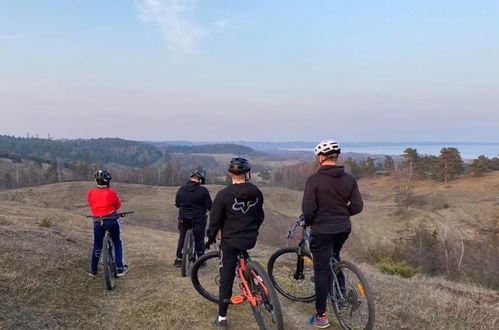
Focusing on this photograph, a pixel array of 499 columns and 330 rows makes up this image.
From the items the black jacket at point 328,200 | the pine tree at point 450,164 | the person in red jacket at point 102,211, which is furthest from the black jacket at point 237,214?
Answer: the pine tree at point 450,164

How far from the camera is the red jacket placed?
27.0 ft

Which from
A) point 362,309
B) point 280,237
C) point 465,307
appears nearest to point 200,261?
point 362,309

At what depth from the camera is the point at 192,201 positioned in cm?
921

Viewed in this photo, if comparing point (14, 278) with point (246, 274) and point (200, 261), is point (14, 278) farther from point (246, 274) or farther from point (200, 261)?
point (246, 274)

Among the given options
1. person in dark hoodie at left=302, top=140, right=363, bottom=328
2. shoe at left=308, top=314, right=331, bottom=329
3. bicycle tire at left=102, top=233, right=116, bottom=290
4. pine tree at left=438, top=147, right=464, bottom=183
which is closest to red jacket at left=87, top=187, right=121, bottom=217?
bicycle tire at left=102, top=233, right=116, bottom=290

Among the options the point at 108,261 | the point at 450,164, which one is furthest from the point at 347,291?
the point at 450,164

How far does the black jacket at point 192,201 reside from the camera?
30.2 ft

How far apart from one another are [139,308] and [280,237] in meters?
39.5

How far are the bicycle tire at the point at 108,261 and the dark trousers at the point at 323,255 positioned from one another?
162 inches

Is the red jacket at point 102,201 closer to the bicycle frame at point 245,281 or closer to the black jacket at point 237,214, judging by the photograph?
the black jacket at point 237,214

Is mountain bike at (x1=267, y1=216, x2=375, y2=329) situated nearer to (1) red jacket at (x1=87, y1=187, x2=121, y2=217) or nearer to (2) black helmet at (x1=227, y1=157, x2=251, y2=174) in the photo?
(2) black helmet at (x1=227, y1=157, x2=251, y2=174)

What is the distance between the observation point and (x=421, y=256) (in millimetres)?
30656

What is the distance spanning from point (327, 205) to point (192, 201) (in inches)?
169

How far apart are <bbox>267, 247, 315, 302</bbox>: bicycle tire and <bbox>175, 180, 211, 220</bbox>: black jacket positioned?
2138mm
